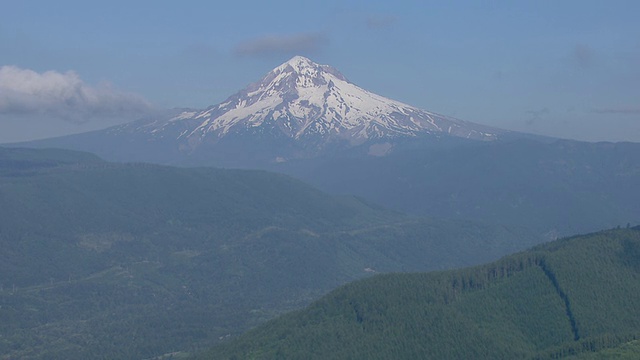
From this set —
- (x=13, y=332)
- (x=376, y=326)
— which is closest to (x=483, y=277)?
(x=376, y=326)

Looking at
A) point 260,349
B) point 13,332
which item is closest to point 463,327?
point 260,349

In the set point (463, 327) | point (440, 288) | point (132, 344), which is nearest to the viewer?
point (463, 327)

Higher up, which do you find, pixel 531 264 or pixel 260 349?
pixel 531 264

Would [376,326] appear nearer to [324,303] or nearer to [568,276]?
[324,303]

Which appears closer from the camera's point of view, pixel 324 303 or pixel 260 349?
pixel 260 349

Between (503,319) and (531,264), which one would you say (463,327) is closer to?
(503,319)

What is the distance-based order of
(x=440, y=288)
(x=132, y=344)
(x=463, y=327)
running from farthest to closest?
(x=132, y=344), (x=440, y=288), (x=463, y=327)
